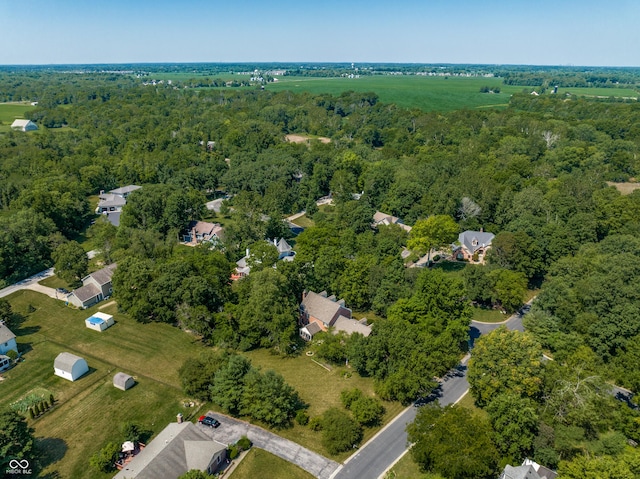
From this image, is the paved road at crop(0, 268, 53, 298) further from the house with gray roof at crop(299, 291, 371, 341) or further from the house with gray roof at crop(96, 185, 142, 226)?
the house with gray roof at crop(299, 291, 371, 341)

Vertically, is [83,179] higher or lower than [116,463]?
higher

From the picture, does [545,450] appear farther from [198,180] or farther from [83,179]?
[83,179]

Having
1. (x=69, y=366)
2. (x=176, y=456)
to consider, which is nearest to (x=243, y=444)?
(x=176, y=456)

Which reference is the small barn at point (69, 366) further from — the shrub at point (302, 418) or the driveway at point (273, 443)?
the shrub at point (302, 418)

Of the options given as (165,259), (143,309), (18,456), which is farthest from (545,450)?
(165,259)

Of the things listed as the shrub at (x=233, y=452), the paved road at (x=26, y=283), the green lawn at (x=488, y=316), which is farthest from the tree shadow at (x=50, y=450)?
the green lawn at (x=488, y=316)

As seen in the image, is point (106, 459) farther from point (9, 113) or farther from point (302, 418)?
point (9, 113)
